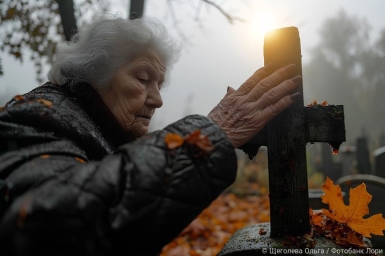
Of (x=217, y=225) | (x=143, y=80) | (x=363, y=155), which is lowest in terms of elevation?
(x=217, y=225)

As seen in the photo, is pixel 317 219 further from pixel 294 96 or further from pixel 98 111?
pixel 98 111

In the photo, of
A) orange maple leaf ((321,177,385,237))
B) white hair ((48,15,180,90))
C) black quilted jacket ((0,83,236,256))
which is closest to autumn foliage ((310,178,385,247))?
orange maple leaf ((321,177,385,237))

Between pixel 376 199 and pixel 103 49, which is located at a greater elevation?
pixel 103 49

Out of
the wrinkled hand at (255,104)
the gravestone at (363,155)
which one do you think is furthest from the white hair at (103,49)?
the gravestone at (363,155)

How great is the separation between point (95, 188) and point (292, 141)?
41.6 inches

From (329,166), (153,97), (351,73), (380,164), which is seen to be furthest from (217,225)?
(351,73)

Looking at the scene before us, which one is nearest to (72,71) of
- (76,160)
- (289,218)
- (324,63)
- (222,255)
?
(76,160)

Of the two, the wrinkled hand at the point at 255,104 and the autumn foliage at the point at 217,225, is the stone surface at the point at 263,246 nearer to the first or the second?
the wrinkled hand at the point at 255,104

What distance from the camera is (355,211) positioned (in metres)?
1.65

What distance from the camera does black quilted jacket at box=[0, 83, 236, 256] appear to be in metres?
1.05

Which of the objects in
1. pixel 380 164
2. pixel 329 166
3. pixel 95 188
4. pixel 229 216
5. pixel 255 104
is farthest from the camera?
pixel 329 166

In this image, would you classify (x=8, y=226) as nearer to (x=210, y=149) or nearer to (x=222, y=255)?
(x=210, y=149)

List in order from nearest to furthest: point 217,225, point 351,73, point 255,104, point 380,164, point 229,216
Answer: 1. point 255,104
2. point 217,225
3. point 229,216
4. point 380,164
5. point 351,73

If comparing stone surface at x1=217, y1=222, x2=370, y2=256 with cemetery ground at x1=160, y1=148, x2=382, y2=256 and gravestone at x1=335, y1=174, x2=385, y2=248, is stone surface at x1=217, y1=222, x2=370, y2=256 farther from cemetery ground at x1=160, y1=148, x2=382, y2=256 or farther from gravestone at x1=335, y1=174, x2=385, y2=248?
gravestone at x1=335, y1=174, x2=385, y2=248
